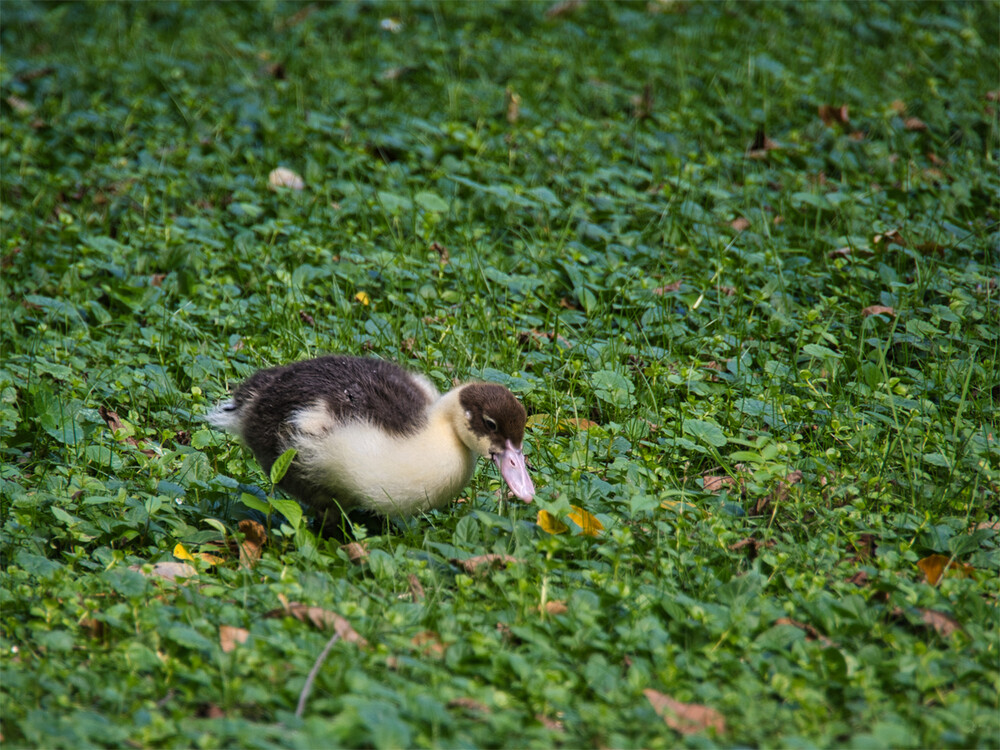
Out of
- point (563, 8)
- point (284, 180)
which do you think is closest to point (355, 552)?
point (284, 180)

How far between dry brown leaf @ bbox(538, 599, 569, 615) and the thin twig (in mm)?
695

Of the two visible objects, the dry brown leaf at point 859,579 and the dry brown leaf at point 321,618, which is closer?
the dry brown leaf at point 321,618

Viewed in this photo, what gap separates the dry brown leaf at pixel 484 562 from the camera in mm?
3621

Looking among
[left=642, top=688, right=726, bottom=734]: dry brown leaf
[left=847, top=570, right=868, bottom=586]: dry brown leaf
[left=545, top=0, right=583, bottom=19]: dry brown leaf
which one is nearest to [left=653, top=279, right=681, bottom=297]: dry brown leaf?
[left=847, top=570, right=868, bottom=586]: dry brown leaf

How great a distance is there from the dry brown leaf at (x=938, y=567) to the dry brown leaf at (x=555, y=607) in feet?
4.42

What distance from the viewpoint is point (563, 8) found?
10.1 metres

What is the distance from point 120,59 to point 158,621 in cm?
730

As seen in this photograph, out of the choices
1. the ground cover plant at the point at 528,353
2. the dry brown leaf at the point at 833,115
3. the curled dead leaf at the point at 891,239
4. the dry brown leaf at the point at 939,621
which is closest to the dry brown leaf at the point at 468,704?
the ground cover plant at the point at 528,353

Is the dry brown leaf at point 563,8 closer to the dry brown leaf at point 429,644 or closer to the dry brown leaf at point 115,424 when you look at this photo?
the dry brown leaf at point 115,424

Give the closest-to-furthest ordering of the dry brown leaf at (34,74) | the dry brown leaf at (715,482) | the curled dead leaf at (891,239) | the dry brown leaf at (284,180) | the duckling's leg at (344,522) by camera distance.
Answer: the duckling's leg at (344,522) < the dry brown leaf at (715,482) < the curled dead leaf at (891,239) < the dry brown leaf at (284,180) < the dry brown leaf at (34,74)

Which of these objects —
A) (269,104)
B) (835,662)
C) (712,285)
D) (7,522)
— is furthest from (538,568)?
(269,104)

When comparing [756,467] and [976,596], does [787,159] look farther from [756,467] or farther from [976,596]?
[976,596]

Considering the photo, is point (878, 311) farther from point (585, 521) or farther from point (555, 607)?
point (555, 607)

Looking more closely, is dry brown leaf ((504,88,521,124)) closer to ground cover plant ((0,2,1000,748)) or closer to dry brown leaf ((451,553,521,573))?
ground cover plant ((0,2,1000,748))
